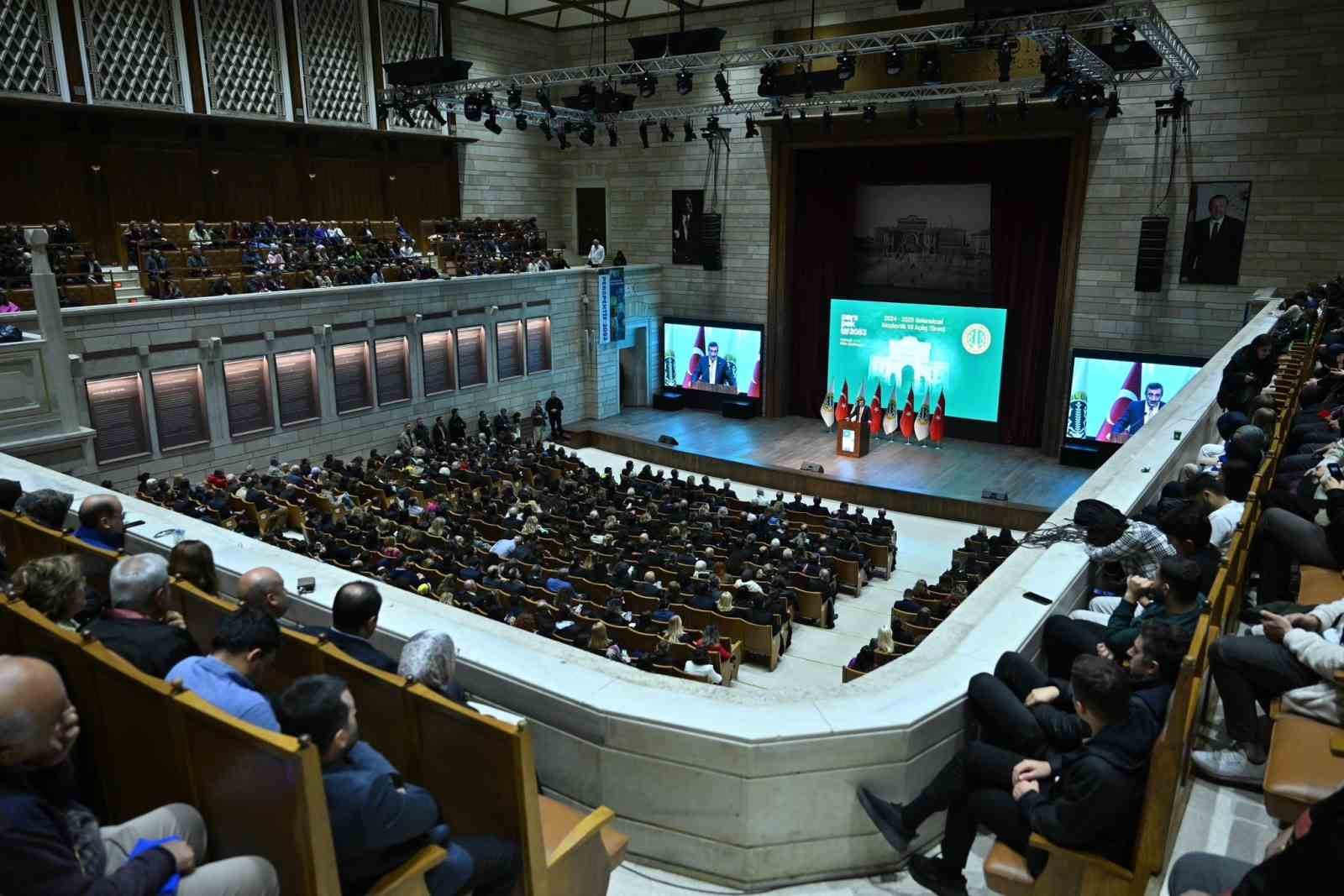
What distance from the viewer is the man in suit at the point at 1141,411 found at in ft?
53.4

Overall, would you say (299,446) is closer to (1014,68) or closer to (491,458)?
(491,458)

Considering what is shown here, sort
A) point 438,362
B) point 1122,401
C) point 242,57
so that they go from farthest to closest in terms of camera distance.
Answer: point 438,362
point 1122,401
point 242,57

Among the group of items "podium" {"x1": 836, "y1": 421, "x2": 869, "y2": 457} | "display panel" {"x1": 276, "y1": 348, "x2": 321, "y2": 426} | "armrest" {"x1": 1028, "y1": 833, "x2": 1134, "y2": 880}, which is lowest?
"podium" {"x1": 836, "y1": 421, "x2": 869, "y2": 457}

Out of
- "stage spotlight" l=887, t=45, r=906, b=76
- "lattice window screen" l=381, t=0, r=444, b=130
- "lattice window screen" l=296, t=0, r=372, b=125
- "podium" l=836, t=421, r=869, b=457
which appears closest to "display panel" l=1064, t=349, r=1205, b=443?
"podium" l=836, t=421, r=869, b=457

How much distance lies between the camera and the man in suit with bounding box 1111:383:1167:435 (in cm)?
1628

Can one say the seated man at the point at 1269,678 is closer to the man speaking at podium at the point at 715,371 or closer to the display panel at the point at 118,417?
the display panel at the point at 118,417

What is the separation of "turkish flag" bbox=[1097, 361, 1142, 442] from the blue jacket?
17.1 metres

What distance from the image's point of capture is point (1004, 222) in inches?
712

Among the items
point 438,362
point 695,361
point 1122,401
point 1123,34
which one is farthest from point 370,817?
point 695,361

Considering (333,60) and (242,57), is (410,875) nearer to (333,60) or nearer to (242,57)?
(242,57)

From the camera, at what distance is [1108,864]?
264 centimetres

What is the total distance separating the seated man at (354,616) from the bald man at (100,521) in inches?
84.7

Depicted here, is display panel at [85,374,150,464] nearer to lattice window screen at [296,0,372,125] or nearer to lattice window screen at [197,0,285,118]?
lattice window screen at [197,0,285,118]

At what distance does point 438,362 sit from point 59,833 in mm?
16508
